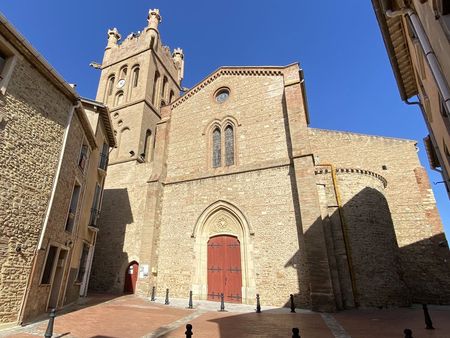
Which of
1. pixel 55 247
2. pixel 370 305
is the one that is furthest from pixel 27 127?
pixel 370 305

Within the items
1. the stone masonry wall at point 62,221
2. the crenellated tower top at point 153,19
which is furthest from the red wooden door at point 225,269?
the crenellated tower top at point 153,19

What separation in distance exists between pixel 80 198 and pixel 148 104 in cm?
1433

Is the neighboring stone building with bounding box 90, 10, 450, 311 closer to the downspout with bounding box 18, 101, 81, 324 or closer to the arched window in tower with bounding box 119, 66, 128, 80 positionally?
the downspout with bounding box 18, 101, 81, 324

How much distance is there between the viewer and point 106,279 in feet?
54.7

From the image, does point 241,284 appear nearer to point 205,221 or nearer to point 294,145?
point 205,221

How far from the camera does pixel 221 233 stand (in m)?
13.9

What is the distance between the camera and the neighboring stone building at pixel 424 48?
4.22 metres

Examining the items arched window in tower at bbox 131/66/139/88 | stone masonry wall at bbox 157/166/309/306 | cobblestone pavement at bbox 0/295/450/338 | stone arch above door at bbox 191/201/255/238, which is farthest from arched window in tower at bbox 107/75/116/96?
cobblestone pavement at bbox 0/295/450/338

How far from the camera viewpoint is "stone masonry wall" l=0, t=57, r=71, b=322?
7059 mm

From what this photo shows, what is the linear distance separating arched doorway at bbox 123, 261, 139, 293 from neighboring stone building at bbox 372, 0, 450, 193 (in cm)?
1563

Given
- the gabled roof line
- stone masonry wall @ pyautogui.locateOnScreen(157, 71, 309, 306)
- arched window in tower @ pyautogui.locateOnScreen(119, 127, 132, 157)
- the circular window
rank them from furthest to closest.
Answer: arched window in tower @ pyautogui.locateOnScreen(119, 127, 132, 157) < the circular window < the gabled roof line < stone masonry wall @ pyautogui.locateOnScreen(157, 71, 309, 306)

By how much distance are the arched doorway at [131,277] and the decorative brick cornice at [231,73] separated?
34.4 feet

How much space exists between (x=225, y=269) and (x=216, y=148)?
266 inches

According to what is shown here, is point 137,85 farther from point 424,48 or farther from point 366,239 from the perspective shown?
point 424,48
